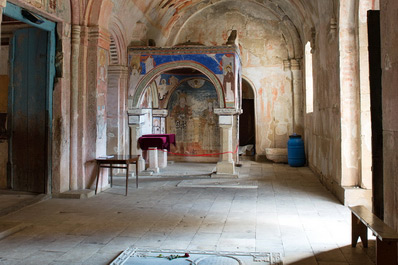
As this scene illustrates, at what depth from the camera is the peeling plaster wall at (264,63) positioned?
14.6 meters

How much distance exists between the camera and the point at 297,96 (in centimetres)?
1427

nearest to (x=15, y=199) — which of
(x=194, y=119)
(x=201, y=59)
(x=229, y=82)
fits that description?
(x=201, y=59)

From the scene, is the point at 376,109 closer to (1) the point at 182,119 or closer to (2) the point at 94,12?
(2) the point at 94,12

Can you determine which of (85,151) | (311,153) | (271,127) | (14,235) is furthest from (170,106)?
(14,235)

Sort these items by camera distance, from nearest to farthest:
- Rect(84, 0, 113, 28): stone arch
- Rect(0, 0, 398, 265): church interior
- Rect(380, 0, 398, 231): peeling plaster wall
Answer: Rect(380, 0, 398, 231): peeling plaster wall, Rect(0, 0, 398, 265): church interior, Rect(84, 0, 113, 28): stone arch

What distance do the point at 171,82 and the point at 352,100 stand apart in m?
8.14

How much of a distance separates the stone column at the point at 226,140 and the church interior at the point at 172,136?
3 cm

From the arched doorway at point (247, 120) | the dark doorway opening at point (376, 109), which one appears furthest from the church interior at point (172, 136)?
the arched doorway at point (247, 120)

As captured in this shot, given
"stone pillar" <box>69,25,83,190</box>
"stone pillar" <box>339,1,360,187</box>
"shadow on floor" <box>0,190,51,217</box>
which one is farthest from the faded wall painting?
"stone pillar" <box>339,1,360,187</box>

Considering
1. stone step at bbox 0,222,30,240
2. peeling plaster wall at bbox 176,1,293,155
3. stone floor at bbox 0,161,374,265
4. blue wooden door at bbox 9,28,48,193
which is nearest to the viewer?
stone floor at bbox 0,161,374,265

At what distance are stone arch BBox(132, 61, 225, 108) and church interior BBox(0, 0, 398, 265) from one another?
41mm

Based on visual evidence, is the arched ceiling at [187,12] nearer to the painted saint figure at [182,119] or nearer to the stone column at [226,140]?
the painted saint figure at [182,119]

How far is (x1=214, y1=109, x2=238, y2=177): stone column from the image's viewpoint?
10.3 m

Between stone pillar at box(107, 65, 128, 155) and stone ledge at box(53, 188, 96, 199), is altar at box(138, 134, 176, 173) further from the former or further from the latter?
stone ledge at box(53, 188, 96, 199)
